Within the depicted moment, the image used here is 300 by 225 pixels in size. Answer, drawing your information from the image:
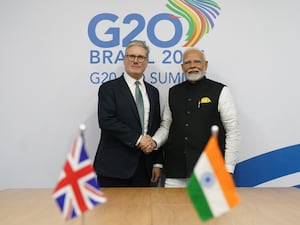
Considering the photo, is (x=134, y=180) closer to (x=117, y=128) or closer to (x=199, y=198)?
(x=117, y=128)

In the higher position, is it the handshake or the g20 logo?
the g20 logo

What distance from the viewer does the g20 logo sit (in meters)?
3.11

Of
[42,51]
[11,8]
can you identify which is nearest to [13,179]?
[42,51]

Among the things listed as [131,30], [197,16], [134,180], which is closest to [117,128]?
[134,180]

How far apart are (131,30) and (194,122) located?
36.4 inches

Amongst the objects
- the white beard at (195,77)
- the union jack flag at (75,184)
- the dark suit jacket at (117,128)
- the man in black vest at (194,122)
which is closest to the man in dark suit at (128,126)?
the dark suit jacket at (117,128)

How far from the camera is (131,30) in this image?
311cm

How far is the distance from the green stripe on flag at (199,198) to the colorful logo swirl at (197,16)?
80.3 inches

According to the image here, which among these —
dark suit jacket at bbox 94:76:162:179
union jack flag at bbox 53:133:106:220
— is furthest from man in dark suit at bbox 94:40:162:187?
union jack flag at bbox 53:133:106:220

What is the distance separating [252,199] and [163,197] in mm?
478

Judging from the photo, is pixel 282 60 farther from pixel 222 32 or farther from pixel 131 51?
pixel 131 51

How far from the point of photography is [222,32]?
312cm

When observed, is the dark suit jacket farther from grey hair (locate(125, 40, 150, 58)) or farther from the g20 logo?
the g20 logo

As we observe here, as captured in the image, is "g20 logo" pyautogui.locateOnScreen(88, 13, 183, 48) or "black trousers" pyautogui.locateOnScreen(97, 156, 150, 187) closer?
"black trousers" pyautogui.locateOnScreen(97, 156, 150, 187)
